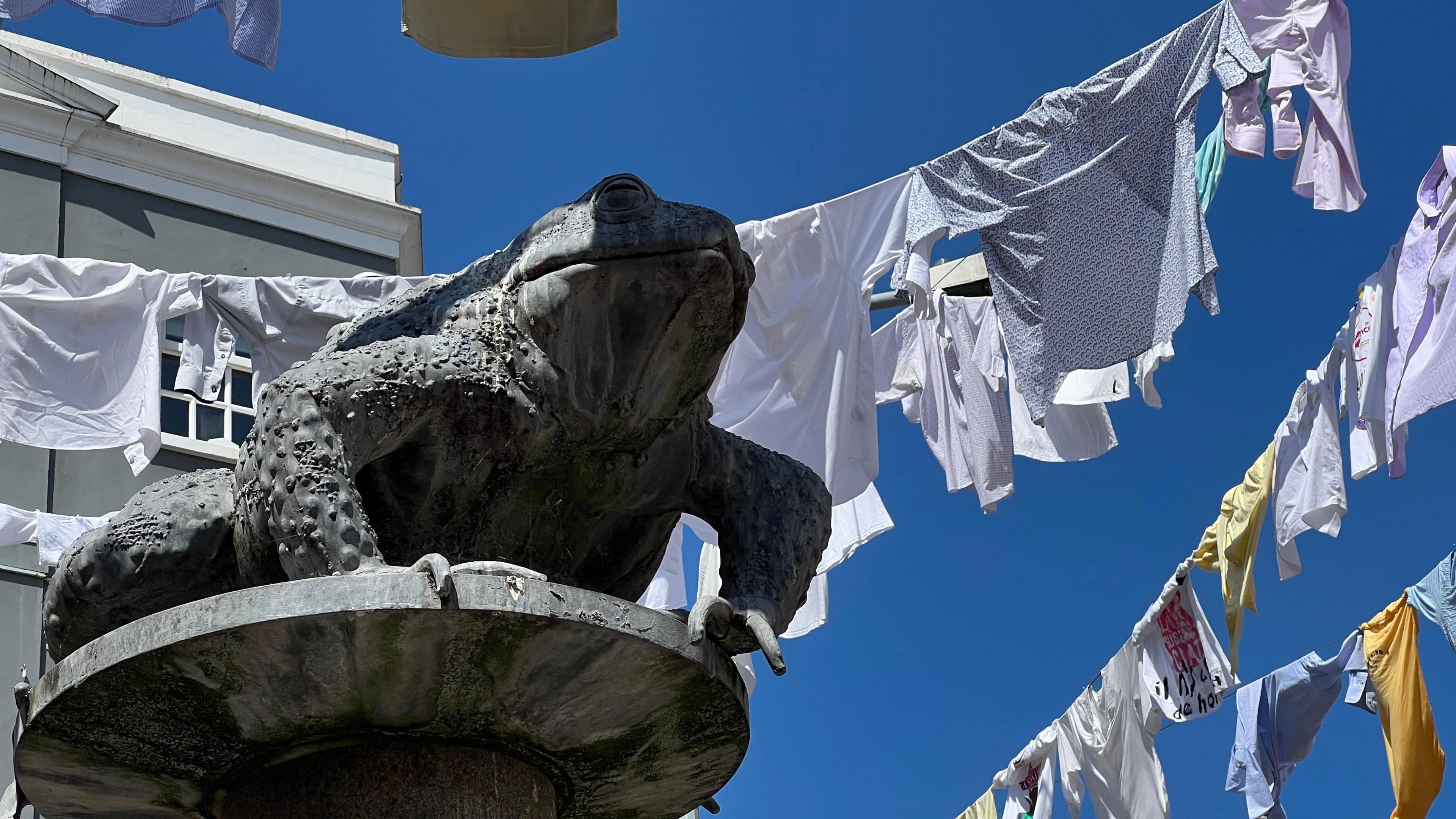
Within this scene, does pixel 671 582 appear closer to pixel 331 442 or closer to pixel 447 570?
pixel 331 442

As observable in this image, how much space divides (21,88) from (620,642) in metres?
11.9

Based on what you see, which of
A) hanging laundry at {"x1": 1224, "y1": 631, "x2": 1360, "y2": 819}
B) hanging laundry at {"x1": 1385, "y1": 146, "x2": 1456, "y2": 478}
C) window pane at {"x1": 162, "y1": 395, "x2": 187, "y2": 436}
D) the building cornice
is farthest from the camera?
the building cornice

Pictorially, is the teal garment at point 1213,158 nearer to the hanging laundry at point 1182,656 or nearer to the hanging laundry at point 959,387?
the hanging laundry at point 959,387

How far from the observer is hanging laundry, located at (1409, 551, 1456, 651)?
838cm

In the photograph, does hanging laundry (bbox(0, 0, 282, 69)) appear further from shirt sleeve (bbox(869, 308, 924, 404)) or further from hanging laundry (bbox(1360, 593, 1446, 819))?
hanging laundry (bbox(1360, 593, 1446, 819))

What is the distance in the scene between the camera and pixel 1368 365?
7832 mm

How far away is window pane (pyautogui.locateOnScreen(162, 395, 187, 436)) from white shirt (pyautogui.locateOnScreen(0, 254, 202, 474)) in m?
4.22

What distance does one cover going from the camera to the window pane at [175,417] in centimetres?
1260

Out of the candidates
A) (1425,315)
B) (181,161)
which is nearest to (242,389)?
(181,161)

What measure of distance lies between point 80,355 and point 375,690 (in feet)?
18.6

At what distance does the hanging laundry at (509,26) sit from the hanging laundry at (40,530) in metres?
4.56

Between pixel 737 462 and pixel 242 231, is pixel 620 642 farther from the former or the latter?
pixel 242 231

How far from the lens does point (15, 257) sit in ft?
27.3

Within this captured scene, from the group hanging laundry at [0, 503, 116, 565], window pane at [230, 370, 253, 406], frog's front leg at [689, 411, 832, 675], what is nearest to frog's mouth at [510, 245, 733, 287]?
frog's front leg at [689, 411, 832, 675]
